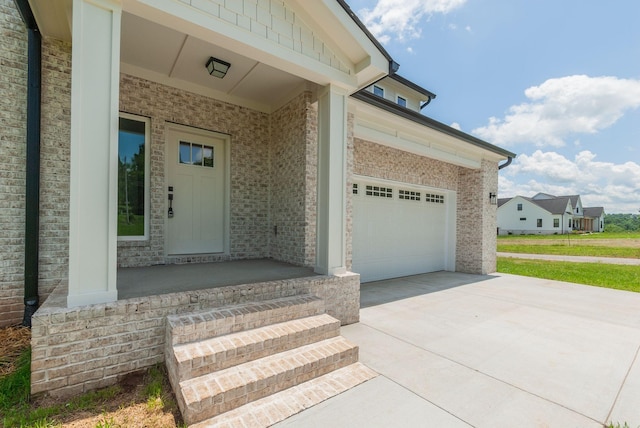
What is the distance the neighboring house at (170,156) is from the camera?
8.01 ft

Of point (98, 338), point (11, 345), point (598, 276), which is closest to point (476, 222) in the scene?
point (598, 276)

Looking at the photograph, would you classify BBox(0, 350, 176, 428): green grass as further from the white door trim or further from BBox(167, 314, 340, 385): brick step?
the white door trim

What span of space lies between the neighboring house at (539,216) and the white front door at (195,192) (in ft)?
155

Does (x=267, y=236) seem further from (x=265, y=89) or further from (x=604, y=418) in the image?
(x=604, y=418)

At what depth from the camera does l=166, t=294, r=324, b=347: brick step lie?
2502 mm

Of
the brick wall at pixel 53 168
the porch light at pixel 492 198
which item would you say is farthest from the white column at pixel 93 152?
the porch light at pixel 492 198

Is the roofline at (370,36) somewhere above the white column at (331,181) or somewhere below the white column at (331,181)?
above

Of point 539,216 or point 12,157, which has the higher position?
point 12,157

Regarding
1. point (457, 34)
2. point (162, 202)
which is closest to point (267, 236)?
point (162, 202)

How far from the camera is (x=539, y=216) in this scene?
39.7 metres

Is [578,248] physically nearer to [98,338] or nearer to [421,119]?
[421,119]

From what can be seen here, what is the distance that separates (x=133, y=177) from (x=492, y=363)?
558cm

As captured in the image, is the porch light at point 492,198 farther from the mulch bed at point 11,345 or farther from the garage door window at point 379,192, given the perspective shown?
the mulch bed at point 11,345

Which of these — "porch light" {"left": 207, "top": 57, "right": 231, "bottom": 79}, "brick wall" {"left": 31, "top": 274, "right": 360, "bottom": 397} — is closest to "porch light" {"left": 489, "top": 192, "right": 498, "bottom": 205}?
"porch light" {"left": 207, "top": 57, "right": 231, "bottom": 79}
